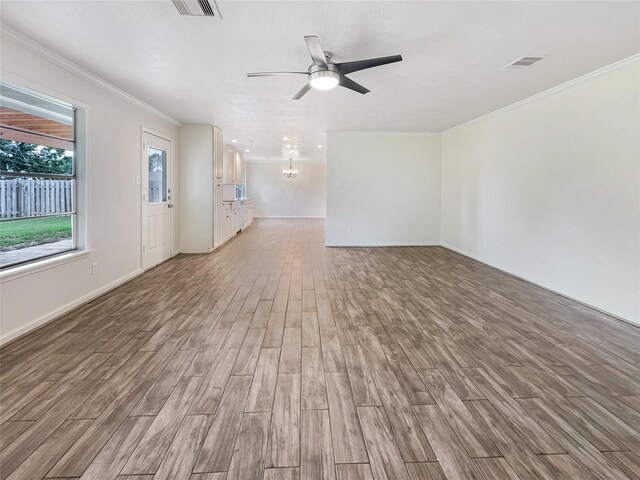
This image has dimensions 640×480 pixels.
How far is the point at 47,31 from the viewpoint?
9.21 feet

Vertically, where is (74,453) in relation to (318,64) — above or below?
below

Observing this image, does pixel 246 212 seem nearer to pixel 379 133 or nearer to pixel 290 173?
pixel 290 173

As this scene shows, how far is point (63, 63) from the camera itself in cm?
336

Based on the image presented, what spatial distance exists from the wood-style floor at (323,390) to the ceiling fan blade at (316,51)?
2.30 m

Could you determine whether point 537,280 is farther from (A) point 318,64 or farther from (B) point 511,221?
(A) point 318,64

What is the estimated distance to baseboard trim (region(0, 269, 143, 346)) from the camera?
2.86 meters

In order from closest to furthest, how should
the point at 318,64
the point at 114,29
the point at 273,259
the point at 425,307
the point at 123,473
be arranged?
the point at 123,473, the point at 114,29, the point at 318,64, the point at 425,307, the point at 273,259

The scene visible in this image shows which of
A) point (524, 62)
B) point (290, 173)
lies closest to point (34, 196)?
point (524, 62)

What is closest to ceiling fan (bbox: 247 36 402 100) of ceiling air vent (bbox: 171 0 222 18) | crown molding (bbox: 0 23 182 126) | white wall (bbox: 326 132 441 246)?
ceiling air vent (bbox: 171 0 222 18)

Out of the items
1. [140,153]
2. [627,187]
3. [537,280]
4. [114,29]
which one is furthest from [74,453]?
[537,280]

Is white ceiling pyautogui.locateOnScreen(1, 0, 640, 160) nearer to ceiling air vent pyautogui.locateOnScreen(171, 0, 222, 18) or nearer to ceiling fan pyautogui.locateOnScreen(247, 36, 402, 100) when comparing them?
ceiling air vent pyautogui.locateOnScreen(171, 0, 222, 18)

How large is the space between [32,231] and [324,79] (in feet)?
9.93

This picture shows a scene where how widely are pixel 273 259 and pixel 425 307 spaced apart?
3345mm

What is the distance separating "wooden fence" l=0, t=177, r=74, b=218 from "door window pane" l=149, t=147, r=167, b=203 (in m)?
2.03
